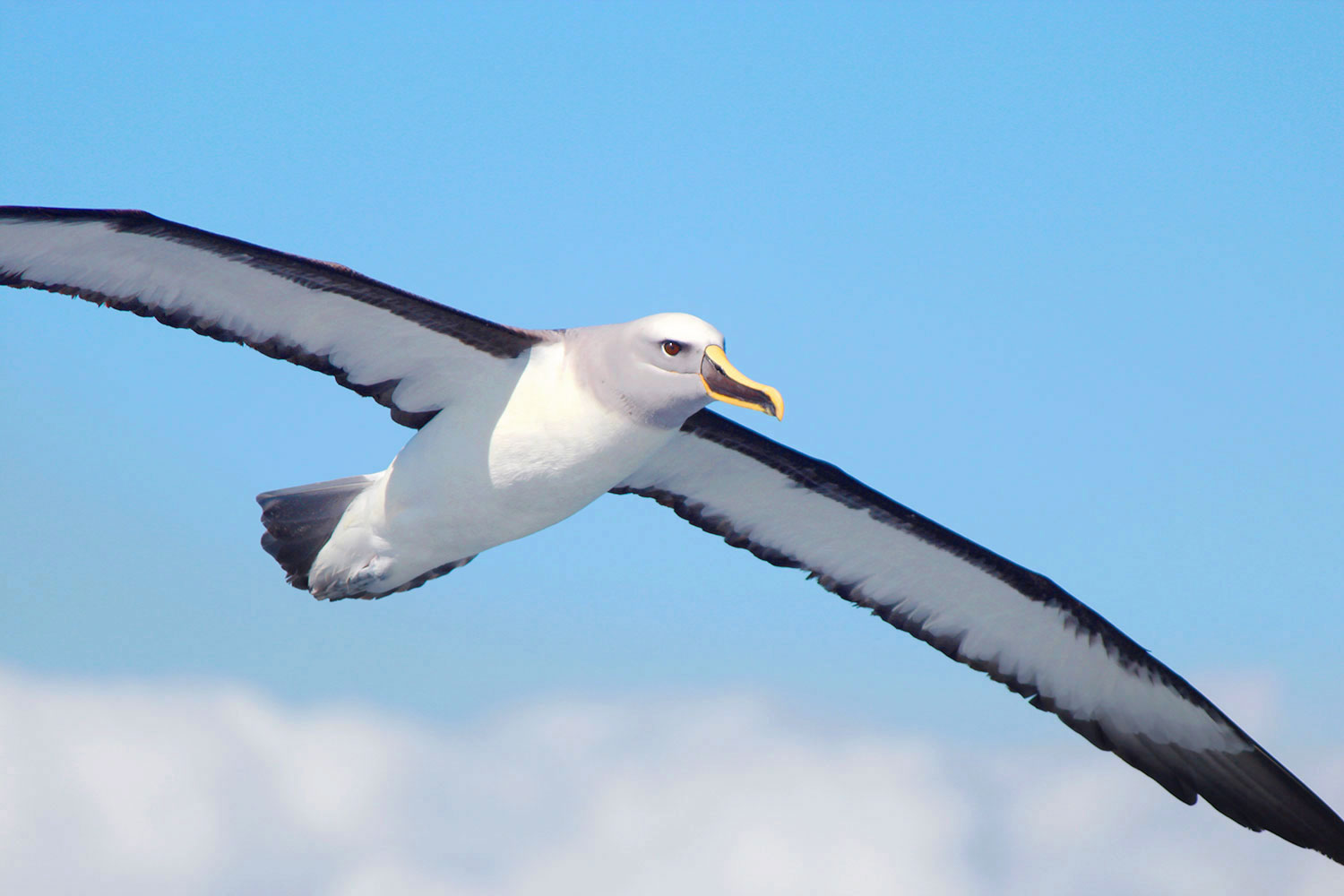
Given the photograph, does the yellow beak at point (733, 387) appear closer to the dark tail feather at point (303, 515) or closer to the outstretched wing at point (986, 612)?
the outstretched wing at point (986, 612)

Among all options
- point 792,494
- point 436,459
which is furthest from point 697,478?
point 436,459

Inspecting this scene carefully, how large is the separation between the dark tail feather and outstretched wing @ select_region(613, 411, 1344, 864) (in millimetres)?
2498

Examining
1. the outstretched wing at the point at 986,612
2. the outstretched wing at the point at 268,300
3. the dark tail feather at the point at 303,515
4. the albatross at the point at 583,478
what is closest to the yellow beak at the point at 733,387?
the albatross at the point at 583,478

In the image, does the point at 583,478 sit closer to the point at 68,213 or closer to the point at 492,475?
the point at 492,475

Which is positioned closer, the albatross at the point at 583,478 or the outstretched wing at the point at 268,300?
the albatross at the point at 583,478

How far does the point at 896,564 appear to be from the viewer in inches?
473

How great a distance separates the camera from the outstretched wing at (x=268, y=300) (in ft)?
31.8

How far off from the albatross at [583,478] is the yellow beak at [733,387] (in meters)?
0.02

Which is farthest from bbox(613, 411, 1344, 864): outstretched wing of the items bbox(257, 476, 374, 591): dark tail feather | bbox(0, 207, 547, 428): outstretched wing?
bbox(257, 476, 374, 591): dark tail feather

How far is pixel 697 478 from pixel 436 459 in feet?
8.86

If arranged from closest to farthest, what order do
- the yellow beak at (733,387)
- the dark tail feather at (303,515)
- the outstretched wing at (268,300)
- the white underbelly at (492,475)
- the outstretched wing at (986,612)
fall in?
the yellow beak at (733,387) < the white underbelly at (492,475) < the outstretched wing at (268,300) < the dark tail feather at (303,515) < the outstretched wing at (986,612)

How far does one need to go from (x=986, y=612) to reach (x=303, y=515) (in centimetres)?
605

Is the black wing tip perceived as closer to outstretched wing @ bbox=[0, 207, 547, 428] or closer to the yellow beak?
outstretched wing @ bbox=[0, 207, 547, 428]

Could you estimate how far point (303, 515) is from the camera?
10508mm
